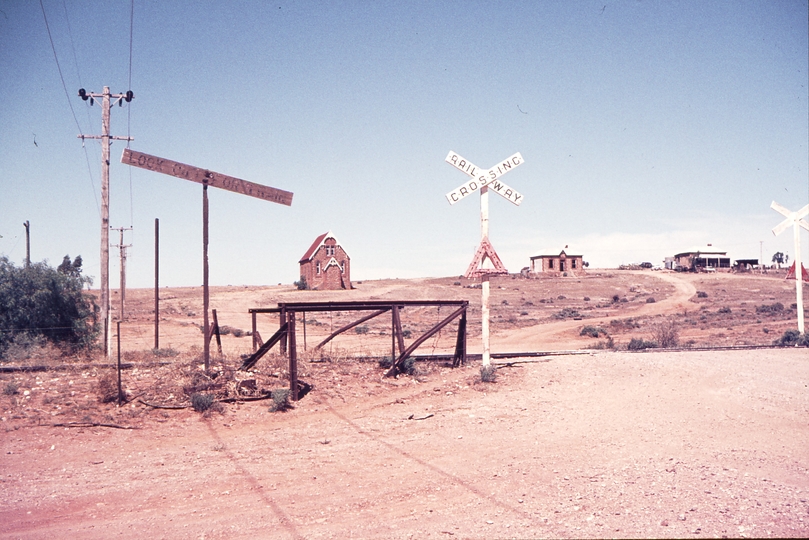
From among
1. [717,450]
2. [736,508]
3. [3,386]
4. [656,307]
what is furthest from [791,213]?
[656,307]

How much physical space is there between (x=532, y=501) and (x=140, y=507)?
365 cm

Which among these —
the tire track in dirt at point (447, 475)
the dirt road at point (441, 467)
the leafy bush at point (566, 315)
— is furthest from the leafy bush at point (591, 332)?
the tire track in dirt at point (447, 475)

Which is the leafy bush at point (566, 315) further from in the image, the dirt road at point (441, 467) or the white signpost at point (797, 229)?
the dirt road at point (441, 467)

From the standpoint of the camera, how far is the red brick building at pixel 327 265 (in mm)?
56594

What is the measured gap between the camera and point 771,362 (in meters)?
13.0

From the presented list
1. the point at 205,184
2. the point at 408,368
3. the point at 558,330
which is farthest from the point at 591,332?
the point at 205,184

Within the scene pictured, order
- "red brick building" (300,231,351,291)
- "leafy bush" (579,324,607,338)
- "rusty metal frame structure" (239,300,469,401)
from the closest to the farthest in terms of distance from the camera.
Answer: "rusty metal frame structure" (239,300,469,401) < "leafy bush" (579,324,607,338) < "red brick building" (300,231,351,291)

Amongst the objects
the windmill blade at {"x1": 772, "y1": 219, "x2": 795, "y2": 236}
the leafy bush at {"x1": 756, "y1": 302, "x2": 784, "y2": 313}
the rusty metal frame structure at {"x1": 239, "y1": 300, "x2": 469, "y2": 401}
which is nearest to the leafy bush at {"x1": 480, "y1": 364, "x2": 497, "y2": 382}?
the rusty metal frame structure at {"x1": 239, "y1": 300, "x2": 469, "y2": 401}

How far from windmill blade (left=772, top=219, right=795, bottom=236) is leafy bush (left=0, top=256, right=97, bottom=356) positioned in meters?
21.8

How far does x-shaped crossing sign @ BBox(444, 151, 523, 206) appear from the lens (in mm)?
11281

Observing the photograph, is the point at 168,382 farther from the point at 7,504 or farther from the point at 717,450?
the point at 717,450

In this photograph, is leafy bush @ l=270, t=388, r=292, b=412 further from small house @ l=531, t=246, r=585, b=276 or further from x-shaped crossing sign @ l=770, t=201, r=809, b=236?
small house @ l=531, t=246, r=585, b=276

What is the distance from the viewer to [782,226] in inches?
696

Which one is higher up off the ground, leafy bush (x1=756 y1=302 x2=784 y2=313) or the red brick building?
the red brick building
